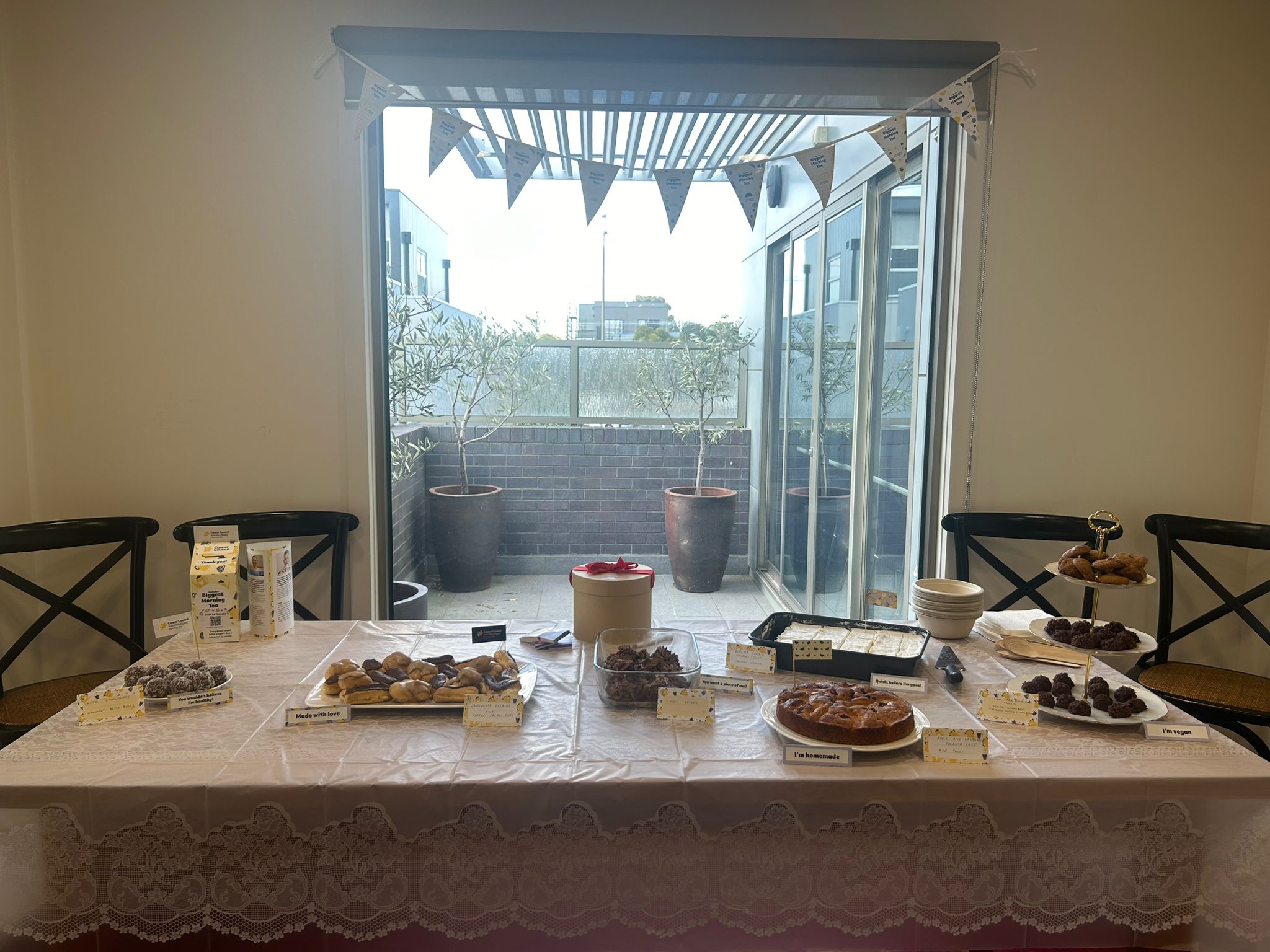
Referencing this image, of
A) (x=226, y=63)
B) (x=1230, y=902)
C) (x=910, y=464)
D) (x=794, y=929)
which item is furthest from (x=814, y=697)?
(x=226, y=63)

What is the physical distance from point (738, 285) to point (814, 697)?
4776mm

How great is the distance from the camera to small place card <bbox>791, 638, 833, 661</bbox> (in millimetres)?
1636

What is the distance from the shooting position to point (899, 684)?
5.18 feet

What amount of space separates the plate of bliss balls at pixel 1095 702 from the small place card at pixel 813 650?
35cm

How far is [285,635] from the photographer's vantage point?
1.91m

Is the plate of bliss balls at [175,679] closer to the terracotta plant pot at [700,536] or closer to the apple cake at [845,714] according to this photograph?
the apple cake at [845,714]

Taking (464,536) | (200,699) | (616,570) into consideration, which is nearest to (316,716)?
(200,699)

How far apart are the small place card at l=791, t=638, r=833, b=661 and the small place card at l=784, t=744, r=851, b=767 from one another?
36cm

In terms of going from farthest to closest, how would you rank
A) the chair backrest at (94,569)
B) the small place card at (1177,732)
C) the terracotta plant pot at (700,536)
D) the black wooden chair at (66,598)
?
the terracotta plant pot at (700,536) < the chair backrest at (94,569) < the black wooden chair at (66,598) < the small place card at (1177,732)

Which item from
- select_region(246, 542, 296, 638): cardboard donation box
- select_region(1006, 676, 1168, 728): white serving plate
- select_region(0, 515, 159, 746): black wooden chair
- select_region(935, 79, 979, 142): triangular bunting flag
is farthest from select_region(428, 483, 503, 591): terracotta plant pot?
select_region(1006, 676, 1168, 728): white serving plate

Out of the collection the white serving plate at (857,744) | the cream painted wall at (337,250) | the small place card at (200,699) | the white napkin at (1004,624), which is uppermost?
the cream painted wall at (337,250)

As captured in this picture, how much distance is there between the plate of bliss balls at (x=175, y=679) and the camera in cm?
148

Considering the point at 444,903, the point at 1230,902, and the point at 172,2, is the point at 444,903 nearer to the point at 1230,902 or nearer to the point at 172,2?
the point at 1230,902

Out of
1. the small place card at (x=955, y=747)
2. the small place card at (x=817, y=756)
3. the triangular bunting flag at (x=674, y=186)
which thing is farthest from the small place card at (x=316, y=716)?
the triangular bunting flag at (x=674, y=186)
